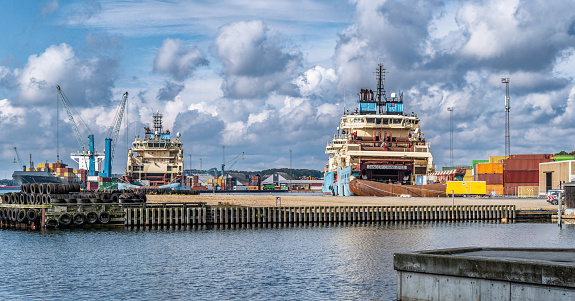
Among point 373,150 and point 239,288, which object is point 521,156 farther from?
point 239,288

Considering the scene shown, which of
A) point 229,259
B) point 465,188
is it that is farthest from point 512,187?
point 229,259

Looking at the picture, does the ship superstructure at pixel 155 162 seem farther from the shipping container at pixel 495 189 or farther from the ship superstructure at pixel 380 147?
the shipping container at pixel 495 189

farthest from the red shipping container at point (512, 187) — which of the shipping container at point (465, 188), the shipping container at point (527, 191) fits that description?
the shipping container at point (465, 188)

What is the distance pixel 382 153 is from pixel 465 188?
1459 centimetres

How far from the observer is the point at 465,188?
95562mm

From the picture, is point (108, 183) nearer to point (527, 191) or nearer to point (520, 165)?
point (520, 165)

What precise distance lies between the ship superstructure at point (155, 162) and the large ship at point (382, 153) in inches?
2351

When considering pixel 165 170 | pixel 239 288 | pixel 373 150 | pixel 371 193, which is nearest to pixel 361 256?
pixel 239 288

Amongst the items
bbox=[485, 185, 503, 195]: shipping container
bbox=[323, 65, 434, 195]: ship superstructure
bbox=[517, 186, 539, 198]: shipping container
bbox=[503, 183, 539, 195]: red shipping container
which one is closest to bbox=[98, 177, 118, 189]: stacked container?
bbox=[323, 65, 434, 195]: ship superstructure

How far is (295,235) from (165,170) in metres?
118

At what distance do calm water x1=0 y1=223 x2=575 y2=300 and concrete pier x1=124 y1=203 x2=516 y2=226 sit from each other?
11.6 feet

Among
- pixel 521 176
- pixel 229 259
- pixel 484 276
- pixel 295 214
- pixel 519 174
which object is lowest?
pixel 229 259

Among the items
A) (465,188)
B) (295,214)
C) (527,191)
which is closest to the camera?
(295,214)

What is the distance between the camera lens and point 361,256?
128 feet
